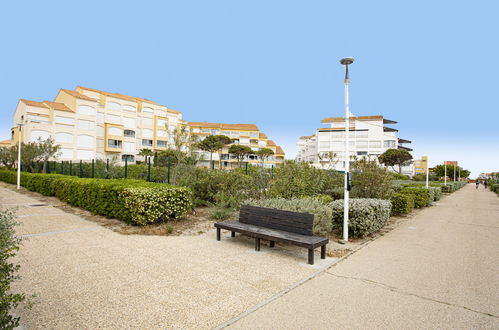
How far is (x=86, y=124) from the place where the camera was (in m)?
40.8

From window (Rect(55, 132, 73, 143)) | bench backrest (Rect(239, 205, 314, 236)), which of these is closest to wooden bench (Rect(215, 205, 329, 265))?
bench backrest (Rect(239, 205, 314, 236))

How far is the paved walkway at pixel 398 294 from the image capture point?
10.1 ft

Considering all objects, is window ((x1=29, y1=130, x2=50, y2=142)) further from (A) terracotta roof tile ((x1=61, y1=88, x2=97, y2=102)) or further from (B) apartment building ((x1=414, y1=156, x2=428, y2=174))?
(B) apartment building ((x1=414, y1=156, x2=428, y2=174))

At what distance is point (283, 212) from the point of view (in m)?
5.81

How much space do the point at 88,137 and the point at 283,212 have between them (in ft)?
144

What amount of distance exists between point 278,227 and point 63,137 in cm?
4287

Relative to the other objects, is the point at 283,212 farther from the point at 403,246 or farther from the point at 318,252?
the point at 403,246

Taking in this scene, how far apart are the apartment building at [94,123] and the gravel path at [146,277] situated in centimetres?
2758

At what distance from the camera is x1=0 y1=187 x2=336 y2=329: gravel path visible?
3.09 meters

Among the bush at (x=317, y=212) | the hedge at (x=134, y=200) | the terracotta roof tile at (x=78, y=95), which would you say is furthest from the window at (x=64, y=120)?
the bush at (x=317, y=212)

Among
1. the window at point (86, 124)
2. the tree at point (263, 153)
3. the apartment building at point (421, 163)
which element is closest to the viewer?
the apartment building at point (421, 163)

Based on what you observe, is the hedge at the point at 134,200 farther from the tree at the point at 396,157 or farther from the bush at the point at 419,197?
the tree at the point at 396,157

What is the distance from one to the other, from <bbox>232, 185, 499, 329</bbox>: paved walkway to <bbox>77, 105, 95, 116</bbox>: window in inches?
1777

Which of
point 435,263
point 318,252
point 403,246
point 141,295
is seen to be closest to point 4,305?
point 141,295
